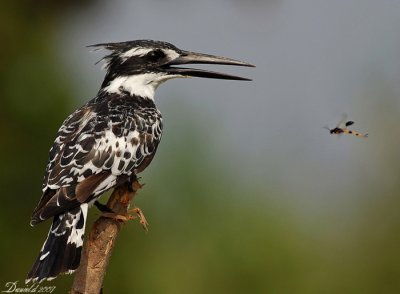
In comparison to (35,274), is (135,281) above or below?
below

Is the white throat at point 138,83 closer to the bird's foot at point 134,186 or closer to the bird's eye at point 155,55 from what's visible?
the bird's eye at point 155,55

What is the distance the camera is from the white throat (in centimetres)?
801

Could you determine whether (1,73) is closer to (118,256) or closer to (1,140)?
(1,140)

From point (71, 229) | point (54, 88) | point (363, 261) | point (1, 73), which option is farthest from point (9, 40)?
point (71, 229)

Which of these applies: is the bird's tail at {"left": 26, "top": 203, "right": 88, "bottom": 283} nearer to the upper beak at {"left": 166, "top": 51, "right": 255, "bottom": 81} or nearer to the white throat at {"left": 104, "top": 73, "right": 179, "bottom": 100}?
the white throat at {"left": 104, "top": 73, "right": 179, "bottom": 100}

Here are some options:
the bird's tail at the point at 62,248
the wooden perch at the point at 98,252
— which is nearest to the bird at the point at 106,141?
the bird's tail at the point at 62,248

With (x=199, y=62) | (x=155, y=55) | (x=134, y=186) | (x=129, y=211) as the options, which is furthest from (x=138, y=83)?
(x=129, y=211)

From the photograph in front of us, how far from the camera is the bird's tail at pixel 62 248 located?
6.28 meters

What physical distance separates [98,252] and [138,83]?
7.34ft

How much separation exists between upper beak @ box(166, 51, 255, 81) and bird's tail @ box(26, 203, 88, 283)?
6.49 ft

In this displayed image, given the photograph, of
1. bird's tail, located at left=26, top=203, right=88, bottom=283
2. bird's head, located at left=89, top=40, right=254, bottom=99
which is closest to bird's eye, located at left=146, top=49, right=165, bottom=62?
bird's head, located at left=89, top=40, right=254, bottom=99

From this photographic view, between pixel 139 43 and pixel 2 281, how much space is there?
534cm

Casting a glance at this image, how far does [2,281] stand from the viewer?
1193 centimetres

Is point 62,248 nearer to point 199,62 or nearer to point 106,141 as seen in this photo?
point 106,141
